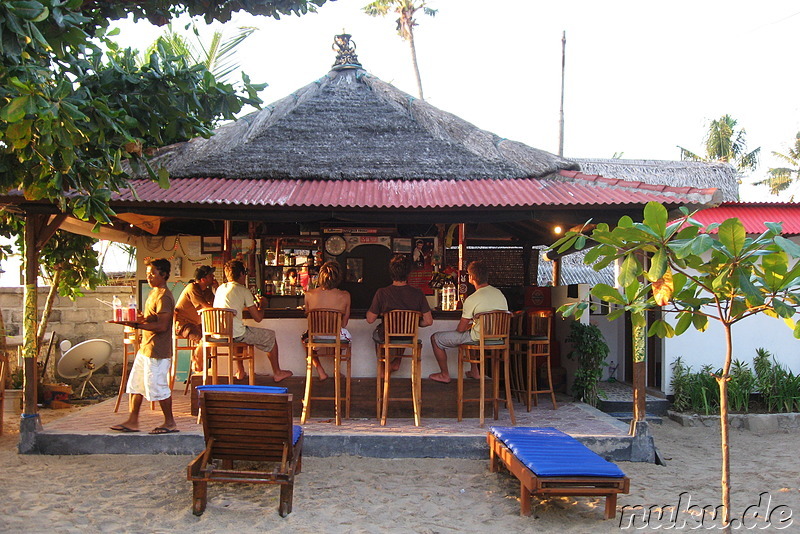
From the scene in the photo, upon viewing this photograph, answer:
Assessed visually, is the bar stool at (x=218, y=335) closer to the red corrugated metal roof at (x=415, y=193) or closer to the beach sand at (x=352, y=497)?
the beach sand at (x=352, y=497)

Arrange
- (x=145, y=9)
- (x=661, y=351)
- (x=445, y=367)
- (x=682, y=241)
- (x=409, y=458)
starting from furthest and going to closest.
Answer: (x=661, y=351)
(x=445, y=367)
(x=409, y=458)
(x=145, y=9)
(x=682, y=241)

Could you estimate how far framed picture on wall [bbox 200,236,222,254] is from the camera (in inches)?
360

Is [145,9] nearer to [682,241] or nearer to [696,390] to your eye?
[682,241]

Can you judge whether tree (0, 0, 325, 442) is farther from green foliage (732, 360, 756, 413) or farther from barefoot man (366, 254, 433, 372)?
green foliage (732, 360, 756, 413)

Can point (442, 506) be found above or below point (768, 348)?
below

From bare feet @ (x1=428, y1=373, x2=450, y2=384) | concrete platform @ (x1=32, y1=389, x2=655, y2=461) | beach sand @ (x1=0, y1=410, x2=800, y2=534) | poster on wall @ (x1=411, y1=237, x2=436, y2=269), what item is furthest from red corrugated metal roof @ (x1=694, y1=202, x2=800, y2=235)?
bare feet @ (x1=428, y1=373, x2=450, y2=384)

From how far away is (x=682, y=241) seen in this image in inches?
132

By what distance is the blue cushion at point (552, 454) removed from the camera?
465 centimetres

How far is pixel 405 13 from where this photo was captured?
2670 centimetres

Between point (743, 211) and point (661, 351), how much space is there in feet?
8.17

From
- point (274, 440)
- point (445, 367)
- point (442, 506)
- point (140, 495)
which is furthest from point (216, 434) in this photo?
point (445, 367)

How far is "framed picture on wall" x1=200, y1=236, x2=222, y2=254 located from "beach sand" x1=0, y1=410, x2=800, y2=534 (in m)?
3.34

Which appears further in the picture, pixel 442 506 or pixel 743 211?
pixel 743 211

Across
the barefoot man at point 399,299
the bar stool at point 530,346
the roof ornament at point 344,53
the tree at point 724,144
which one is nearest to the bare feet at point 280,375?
the barefoot man at point 399,299
